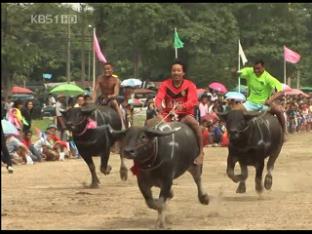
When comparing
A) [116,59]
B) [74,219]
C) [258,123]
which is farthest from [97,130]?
[116,59]

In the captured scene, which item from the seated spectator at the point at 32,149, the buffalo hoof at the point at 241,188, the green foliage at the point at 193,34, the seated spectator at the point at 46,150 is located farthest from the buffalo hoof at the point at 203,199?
A: the green foliage at the point at 193,34

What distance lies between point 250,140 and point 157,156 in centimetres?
380

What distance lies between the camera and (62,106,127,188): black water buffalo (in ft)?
49.0

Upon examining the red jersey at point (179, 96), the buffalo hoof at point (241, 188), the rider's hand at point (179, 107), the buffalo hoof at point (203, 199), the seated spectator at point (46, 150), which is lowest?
the seated spectator at point (46, 150)

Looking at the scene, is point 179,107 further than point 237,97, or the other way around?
point 237,97

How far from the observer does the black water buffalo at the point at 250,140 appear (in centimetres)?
1300

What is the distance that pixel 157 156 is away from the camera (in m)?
9.99

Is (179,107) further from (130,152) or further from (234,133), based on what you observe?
(130,152)

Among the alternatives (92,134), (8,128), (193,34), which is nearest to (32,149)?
(8,128)

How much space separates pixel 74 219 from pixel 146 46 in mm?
44229

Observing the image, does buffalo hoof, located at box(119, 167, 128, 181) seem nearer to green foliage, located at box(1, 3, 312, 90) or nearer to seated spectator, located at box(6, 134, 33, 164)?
seated spectator, located at box(6, 134, 33, 164)

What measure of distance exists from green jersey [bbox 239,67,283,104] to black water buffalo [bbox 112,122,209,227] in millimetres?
4480

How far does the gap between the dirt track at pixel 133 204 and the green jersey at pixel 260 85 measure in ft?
5.77

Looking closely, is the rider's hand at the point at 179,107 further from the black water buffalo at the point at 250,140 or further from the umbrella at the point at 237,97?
the umbrella at the point at 237,97
